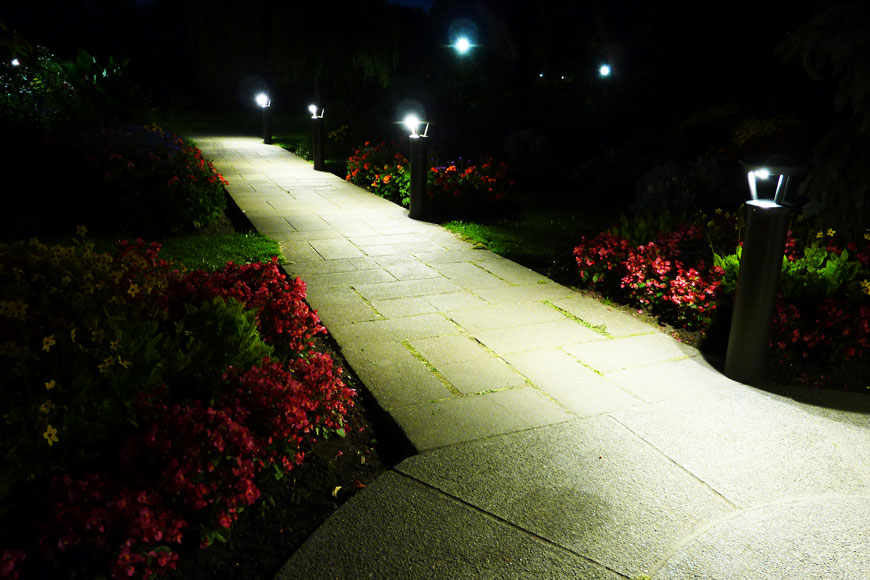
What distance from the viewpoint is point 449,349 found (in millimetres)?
3818

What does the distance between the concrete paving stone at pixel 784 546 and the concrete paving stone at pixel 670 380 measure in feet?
3.06

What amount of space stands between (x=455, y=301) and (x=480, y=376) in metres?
1.36

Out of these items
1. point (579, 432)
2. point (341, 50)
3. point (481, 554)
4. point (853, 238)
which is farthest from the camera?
point (341, 50)

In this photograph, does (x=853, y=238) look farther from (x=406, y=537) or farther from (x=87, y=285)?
(x=87, y=285)

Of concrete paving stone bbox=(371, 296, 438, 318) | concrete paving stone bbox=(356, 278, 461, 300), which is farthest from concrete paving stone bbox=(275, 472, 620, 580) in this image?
concrete paving stone bbox=(356, 278, 461, 300)

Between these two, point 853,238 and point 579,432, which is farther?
point 853,238

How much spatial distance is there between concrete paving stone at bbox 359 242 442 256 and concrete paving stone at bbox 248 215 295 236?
1.13 m

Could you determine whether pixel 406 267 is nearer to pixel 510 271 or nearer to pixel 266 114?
pixel 510 271

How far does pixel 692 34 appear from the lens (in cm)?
1222

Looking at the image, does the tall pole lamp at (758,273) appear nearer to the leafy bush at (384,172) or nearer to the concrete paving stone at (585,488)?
the concrete paving stone at (585,488)

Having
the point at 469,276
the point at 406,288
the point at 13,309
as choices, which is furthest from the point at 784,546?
the point at 469,276

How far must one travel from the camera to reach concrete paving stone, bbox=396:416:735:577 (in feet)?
7.17

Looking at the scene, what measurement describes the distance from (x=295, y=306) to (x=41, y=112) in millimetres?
7294

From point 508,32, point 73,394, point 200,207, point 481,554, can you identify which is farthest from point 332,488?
point 508,32
